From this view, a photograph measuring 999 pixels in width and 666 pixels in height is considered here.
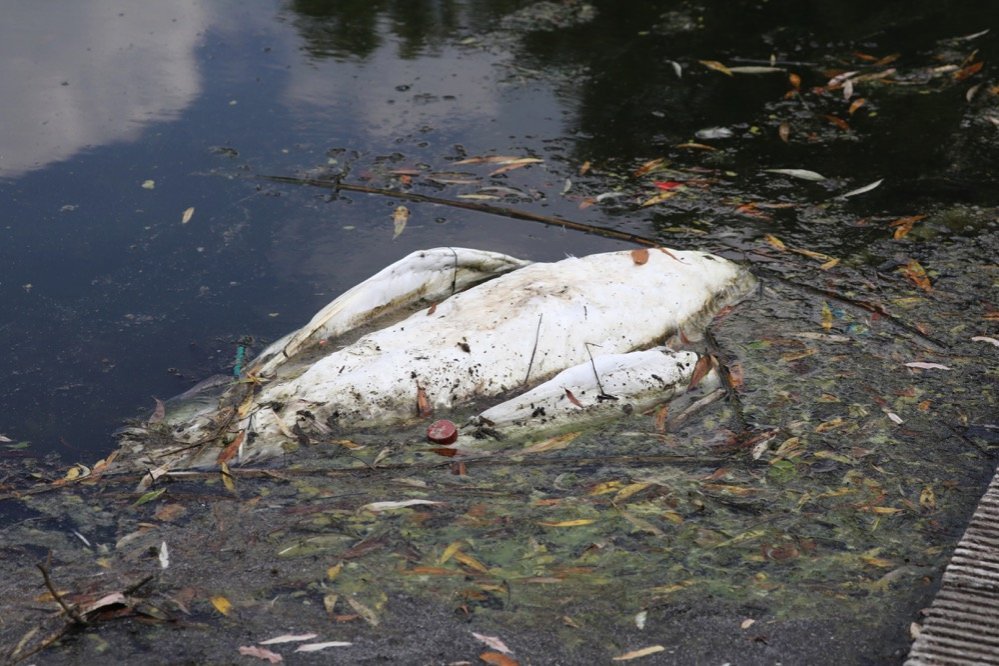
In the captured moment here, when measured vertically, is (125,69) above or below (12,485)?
above

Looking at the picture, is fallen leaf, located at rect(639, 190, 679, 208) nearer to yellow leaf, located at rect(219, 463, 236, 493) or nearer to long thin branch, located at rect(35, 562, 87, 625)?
yellow leaf, located at rect(219, 463, 236, 493)

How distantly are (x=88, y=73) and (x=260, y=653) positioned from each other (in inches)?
223

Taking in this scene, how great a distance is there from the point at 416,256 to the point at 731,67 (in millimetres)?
3620

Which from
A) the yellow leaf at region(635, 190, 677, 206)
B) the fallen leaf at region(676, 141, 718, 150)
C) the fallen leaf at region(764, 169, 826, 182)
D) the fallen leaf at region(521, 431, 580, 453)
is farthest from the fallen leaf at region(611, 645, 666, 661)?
the fallen leaf at region(676, 141, 718, 150)

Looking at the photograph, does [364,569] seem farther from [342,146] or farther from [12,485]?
[342,146]

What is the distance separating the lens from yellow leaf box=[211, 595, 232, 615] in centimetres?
357

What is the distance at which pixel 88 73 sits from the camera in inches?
307

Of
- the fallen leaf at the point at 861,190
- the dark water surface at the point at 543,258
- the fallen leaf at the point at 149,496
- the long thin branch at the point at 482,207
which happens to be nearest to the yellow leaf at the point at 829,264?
the dark water surface at the point at 543,258

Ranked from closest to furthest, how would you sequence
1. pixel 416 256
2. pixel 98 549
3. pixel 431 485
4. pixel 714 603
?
pixel 714 603, pixel 98 549, pixel 431 485, pixel 416 256

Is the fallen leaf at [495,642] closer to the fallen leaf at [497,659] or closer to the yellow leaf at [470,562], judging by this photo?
the fallen leaf at [497,659]

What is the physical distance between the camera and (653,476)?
14.2 ft

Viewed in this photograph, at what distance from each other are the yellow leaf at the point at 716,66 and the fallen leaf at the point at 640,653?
17.7ft

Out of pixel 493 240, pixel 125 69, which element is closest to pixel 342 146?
pixel 493 240

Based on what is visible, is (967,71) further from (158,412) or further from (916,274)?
(158,412)
